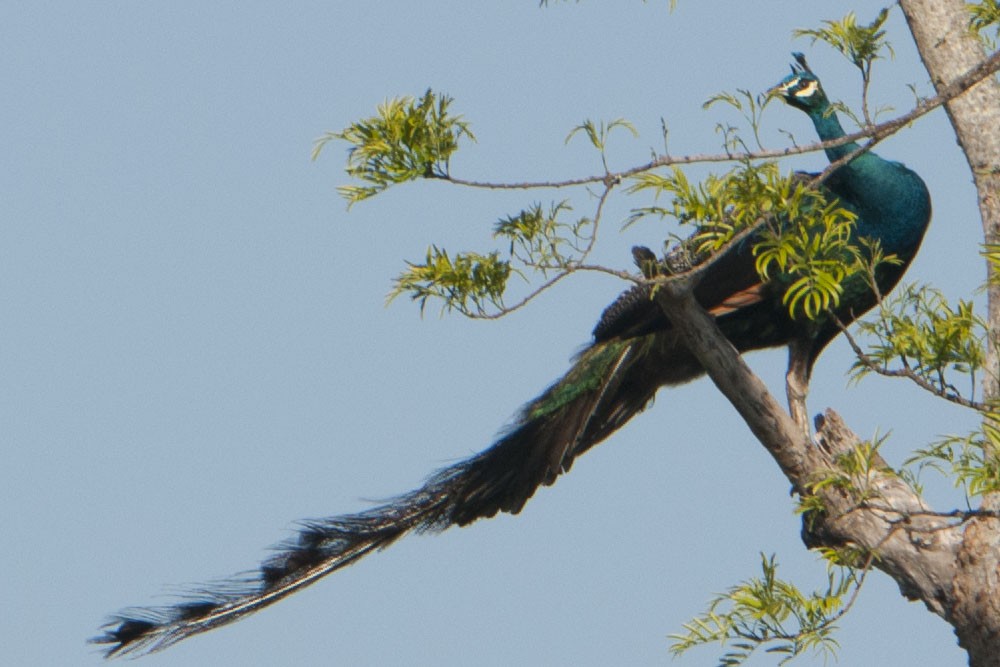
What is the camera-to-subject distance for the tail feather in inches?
286

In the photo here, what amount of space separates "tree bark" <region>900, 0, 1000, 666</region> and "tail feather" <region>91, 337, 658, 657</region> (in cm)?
170

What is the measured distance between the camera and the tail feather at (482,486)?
7.27m

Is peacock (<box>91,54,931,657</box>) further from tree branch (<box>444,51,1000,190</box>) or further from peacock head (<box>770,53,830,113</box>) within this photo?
tree branch (<box>444,51,1000,190</box>)

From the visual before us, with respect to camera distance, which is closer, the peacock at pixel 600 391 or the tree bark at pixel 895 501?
the tree bark at pixel 895 501

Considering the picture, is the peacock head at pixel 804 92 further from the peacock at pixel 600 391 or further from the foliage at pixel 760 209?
the foliage at pixel 760 209

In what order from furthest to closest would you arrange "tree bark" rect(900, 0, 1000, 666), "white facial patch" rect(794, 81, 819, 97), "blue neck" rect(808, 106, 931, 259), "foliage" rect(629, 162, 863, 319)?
"white facial patch" rect(794, 81, 819, 97) < "blue neck" rect(808, 106, 931, 259) < "tree bark" rect(900, 0, 1000, 666) < "foliage" rect(629, 162, 863, 319)

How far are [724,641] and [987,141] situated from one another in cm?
275

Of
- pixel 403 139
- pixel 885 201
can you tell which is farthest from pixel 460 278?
pixel 885 201

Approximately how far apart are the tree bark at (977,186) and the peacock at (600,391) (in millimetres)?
545

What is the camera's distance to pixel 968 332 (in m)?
4.53

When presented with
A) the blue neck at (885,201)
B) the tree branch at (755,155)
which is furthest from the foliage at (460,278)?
the blue neck at (885,201)

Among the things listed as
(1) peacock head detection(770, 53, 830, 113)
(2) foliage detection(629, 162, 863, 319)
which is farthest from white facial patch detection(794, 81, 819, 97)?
(2) foliage detection(629, 162, 863, 319)

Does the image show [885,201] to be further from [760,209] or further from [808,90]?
[760,209]

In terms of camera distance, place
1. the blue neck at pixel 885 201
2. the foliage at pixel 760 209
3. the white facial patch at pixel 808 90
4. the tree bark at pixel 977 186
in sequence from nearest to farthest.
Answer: the foliage at pixel 760 209 < the tree bark at pixel 977 186 < the blue neck at pixel 885 201 < the white facial patch at pixel 808 90
